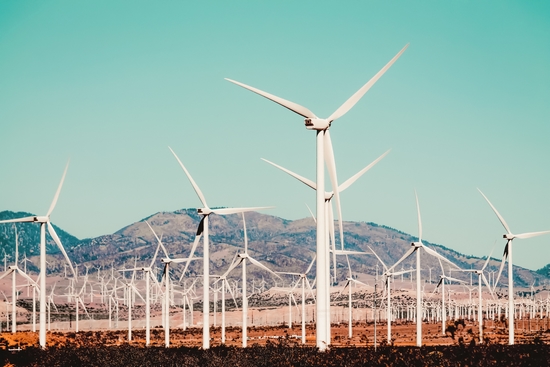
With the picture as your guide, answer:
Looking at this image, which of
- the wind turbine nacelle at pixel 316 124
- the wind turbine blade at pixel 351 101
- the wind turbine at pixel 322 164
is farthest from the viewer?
the wind turbine blade at pixel 351 101

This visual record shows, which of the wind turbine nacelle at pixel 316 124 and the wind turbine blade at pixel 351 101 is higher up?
the wind turbine blade at pixel 351 101

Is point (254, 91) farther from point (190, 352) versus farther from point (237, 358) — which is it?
point (190, 352)

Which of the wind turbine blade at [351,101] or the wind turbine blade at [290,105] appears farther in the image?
the wind turbine blade at [351,101]

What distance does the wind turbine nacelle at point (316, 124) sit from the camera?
1485 inches

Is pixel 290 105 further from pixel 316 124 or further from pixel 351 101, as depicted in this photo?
pixel 351 101

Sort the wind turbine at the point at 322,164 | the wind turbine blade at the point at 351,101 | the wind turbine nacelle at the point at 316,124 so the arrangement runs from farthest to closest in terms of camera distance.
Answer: the wind turbine blade at the point at 351,101 → the wind turbine nacelle at the point at 316,124 → the wind turbine at the point at 322,164

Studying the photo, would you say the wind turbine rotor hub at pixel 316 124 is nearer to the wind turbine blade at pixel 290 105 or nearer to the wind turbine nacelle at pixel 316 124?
the wind turbine nacelle at pixel 316 124

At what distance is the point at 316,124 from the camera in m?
37.8

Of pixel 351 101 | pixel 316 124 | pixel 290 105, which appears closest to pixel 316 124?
pixel 316 124

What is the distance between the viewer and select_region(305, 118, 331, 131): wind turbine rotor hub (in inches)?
1485

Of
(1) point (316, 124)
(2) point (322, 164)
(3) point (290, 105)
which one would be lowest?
(2) point (322, 164)

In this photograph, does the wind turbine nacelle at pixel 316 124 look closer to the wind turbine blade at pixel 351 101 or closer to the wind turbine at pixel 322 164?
the wind turbine at pixel 322 164

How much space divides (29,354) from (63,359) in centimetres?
523

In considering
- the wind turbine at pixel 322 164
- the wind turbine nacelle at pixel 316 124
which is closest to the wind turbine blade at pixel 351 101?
the wind turbine at pixel 322 164
